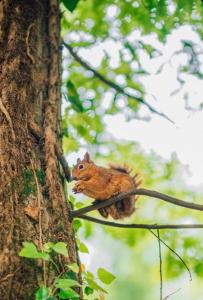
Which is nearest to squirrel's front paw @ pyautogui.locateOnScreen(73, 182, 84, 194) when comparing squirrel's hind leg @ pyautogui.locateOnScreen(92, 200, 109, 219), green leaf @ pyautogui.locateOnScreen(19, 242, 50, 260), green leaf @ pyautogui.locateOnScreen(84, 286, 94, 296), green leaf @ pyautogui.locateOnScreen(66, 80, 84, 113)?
squirrel's hind leg @ pyautogui.locateOnScreen(92, 200, 109, 219)

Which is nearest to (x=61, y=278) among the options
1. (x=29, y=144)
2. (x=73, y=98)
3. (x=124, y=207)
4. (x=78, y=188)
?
(x=29, y=144)

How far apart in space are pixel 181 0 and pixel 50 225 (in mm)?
1506

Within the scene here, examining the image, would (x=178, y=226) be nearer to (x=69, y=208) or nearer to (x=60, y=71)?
(x=69, y=208)

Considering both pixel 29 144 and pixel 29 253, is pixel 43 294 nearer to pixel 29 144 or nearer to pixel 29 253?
pixel 29 253

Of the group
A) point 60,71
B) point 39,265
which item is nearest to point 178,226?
point 39,265

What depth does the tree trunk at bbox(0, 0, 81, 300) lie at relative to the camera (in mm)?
1624

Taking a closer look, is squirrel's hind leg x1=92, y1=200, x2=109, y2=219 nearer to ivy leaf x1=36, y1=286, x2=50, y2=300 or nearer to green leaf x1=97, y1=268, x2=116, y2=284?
green leaf x1=97, y1=268, x2=116, y2=284

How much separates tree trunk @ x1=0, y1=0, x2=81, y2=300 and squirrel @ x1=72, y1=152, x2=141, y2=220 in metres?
0.46

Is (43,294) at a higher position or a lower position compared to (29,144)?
lower

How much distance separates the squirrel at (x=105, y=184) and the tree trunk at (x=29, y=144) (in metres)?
0.46

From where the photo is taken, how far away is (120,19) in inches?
143

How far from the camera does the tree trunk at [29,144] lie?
5.33 ft

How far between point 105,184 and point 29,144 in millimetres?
695

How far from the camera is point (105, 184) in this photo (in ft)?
8.41
